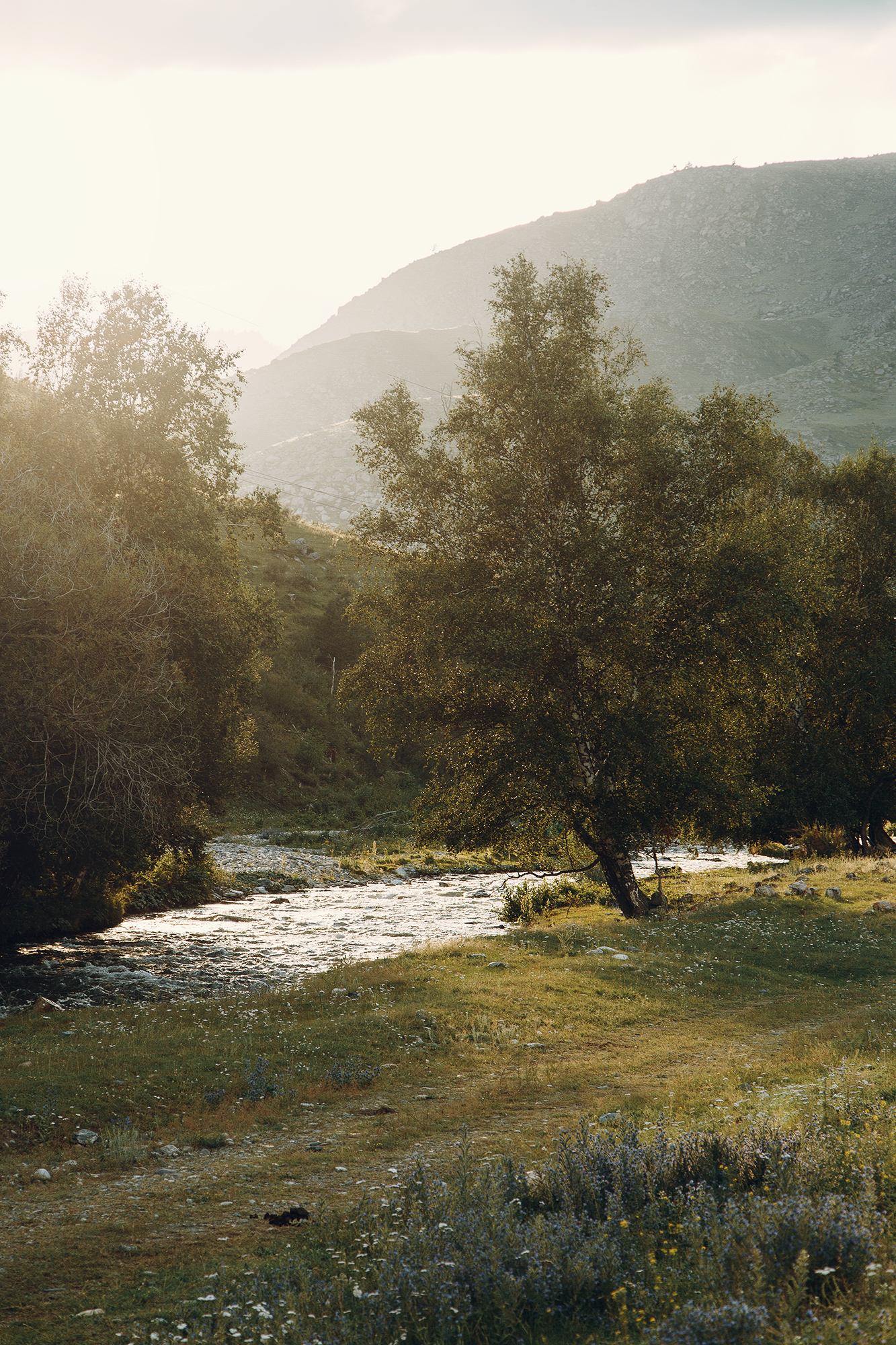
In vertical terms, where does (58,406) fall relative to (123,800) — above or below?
above

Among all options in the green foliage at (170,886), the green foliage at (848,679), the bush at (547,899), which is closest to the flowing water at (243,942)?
the bush at (547,899)

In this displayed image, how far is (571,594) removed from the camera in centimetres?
2481

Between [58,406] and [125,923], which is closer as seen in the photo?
[58,406]

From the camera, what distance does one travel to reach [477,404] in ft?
88.0

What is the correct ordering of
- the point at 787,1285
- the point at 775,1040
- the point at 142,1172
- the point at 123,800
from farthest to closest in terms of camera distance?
the point at 123,800 < the point at 775,1040 < the point at 142,1172 < the point at 787,1285

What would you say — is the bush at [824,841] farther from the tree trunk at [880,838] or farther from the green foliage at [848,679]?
the tree trunk at [880,838]

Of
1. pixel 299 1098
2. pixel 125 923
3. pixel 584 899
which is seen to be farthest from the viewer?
pixel 584 899

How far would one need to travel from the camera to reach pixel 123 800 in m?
21.3

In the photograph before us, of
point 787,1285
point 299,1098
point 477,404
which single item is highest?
A: point 477,404

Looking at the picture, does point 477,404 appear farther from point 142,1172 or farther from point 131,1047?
point 142,1172

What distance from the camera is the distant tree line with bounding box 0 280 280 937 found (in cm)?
2003

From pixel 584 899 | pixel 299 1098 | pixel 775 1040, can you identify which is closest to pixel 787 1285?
pixel 299 1098

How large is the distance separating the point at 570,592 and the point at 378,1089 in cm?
1458

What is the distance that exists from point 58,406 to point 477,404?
11.6 metres
